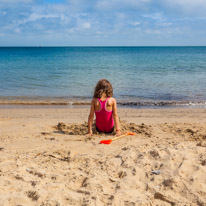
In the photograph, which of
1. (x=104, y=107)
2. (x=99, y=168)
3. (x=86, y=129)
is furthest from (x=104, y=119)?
(x=99, y=168)

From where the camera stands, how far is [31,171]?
362 centimetres

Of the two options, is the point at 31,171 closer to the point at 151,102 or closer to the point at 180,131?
the point at 180,131

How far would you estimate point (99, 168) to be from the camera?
3.76 metres

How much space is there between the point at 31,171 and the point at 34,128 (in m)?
2.94

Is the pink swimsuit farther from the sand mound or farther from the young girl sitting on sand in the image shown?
the sand mound

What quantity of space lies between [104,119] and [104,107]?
29 centimetres

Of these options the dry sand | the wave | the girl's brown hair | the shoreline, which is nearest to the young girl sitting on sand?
the girl's brown hair

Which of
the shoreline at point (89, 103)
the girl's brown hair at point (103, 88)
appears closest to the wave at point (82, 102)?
the shoreline at point (89, 103)

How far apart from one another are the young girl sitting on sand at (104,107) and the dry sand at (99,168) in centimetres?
29

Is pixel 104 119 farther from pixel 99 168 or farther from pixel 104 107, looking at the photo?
pixel 99 168

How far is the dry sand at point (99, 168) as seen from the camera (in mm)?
2980

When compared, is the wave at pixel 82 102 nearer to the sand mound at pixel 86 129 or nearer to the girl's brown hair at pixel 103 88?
the sand mound at pixel 86 129

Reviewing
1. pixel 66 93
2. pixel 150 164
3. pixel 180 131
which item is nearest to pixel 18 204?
pixel 150 164

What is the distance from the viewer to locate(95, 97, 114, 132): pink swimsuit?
548cm
